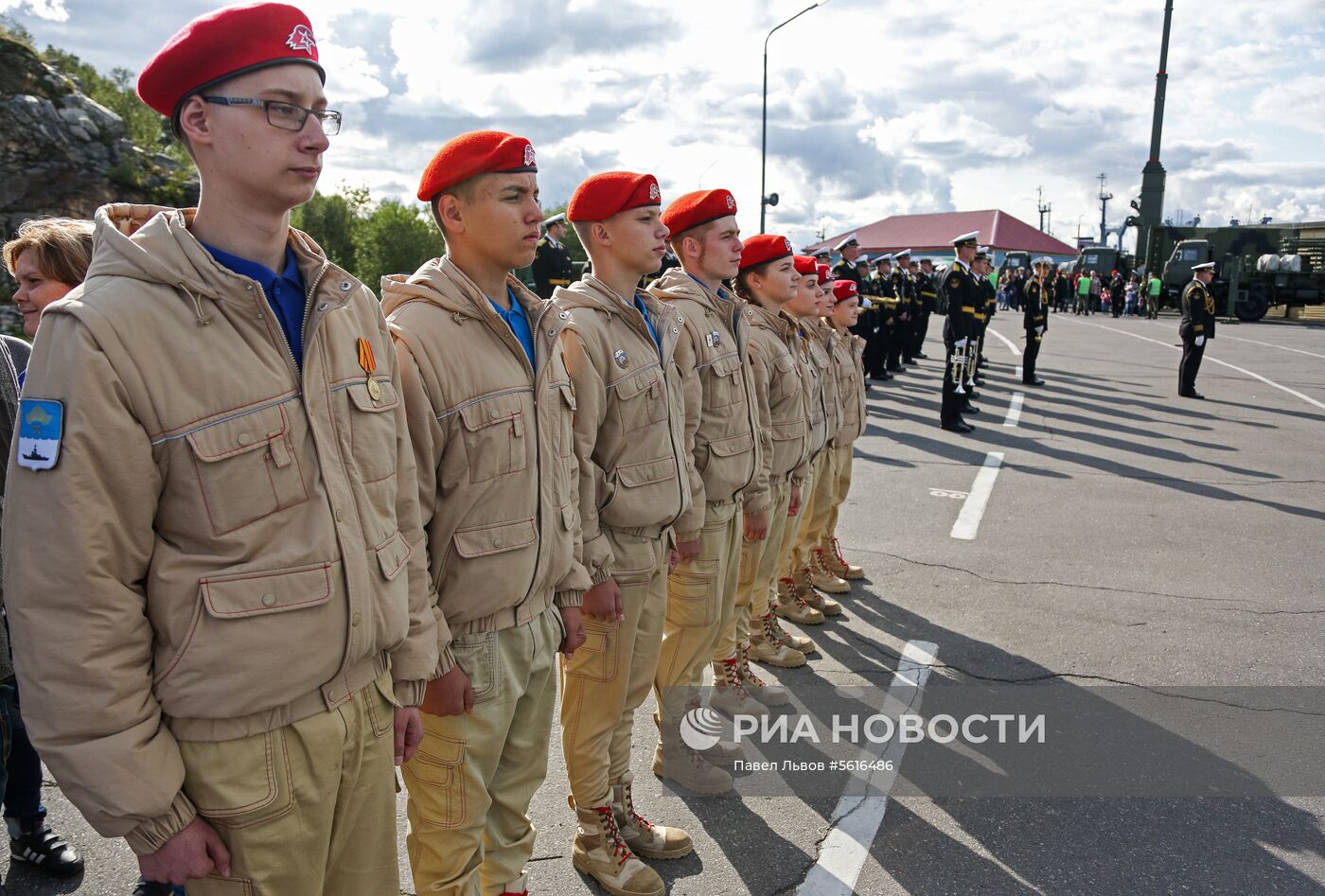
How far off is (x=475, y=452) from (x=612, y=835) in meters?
1.55

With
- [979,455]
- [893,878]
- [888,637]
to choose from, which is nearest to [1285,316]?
[979,455]

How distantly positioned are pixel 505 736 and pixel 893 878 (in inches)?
60.3

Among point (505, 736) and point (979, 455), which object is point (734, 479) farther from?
point (979, 455)

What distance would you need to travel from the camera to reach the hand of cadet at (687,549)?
3559 mm

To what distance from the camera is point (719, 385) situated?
378cm

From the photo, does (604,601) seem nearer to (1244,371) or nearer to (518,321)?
(518,321)

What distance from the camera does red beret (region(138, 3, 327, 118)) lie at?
1682 mm

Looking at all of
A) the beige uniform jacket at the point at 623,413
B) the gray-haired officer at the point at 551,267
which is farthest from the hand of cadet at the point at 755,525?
the gray-haired officer at the point at 551,267

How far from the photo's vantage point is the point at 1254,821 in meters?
3.38

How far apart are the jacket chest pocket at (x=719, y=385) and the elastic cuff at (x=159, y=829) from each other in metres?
2.53

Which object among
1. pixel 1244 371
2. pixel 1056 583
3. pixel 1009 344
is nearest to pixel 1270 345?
pixel 1009 344

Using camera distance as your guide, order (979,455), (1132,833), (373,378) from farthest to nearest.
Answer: (979,455)
(1132,833)
(373,378)

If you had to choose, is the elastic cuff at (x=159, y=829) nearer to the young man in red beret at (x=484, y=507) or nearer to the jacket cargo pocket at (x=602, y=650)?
the young man in red beret at (x=484, y=507)

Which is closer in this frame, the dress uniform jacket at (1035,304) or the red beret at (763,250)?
the red beret at (763,250)
